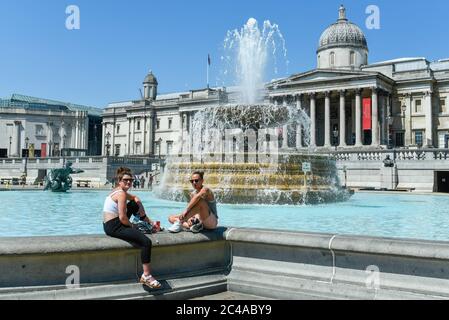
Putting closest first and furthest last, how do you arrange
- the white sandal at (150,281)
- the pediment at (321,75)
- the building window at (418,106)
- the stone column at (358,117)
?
the white sandal at (150,281), the stone column at (358,117), the pediment at (321,75), the building window at (418,106)

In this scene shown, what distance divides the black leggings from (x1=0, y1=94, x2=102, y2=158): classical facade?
78578 mm

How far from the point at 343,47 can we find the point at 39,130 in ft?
181

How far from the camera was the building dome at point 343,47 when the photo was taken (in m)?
67.5

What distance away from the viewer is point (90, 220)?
11328 mm

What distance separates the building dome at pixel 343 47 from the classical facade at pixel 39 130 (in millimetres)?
43338

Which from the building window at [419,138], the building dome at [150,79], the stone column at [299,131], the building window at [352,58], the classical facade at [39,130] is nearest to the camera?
the building window at [419,138]

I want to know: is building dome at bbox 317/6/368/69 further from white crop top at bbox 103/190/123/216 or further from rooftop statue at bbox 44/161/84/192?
white crop top at bbox 103/190/123/216

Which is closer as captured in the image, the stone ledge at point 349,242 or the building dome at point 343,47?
the stone ledge at point 349,242

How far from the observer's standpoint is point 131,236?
5.41 m

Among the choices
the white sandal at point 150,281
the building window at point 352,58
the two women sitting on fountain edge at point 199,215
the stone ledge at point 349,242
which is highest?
the building window at point 352,58

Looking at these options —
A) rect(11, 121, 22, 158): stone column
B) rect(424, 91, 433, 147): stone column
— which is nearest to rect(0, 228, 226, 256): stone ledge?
rect(424, 91, 433, 147): stone column

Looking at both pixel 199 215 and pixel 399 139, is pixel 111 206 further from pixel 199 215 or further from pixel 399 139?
pixel 399 139

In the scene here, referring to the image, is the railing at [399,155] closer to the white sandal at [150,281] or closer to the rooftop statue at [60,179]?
the rooftop statue at [60,179]

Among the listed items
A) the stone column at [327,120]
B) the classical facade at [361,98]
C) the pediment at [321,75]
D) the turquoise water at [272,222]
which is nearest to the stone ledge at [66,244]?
the turquoise water at [272,222]
